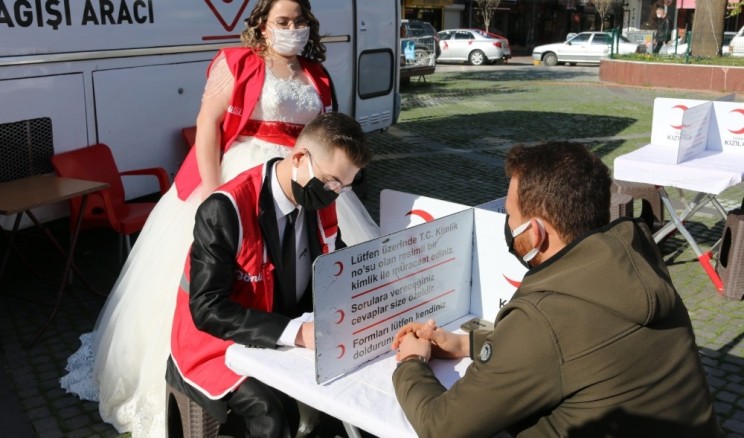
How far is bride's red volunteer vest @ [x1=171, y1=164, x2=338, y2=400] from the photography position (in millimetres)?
2611

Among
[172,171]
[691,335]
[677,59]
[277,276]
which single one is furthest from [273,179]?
[677,59]

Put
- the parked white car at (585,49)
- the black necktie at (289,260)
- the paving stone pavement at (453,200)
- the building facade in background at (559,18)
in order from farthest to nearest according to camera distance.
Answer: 1. the building facade in background at (559,18)
2. the parked white car at (585,49)
3. the paving stone pavement at (453,200)
4. the black necktie at (289,260)

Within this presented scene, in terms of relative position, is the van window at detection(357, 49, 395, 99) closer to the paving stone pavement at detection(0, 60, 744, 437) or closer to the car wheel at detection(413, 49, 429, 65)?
the paving stone pavement at detection(0, 60, 744, 437)

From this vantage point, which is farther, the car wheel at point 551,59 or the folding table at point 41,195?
the car wheel at point 551,59

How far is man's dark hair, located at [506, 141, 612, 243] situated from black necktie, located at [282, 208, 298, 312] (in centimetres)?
105

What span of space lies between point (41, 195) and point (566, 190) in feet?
13.0

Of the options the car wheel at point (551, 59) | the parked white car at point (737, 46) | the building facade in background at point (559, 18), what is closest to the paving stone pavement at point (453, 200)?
the parked white car at point (737, 46)

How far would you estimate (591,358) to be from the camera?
174 centimetres

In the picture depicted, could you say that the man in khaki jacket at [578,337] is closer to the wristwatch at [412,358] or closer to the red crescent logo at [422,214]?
the wristwatch at [412,358]

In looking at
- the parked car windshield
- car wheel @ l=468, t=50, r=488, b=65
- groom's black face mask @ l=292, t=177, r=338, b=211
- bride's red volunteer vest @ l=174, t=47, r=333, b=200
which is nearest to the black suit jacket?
groom's black face mask @ l=292, t=177, r=338, b=211

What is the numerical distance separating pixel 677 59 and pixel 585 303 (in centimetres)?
2081

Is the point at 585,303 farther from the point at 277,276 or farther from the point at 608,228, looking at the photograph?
the point at 277,276

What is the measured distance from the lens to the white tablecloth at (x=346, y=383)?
2.14 meters

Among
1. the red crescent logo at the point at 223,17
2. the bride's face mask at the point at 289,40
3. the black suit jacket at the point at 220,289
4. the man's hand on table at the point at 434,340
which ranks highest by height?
the red crescent logo at the point at 223,17
